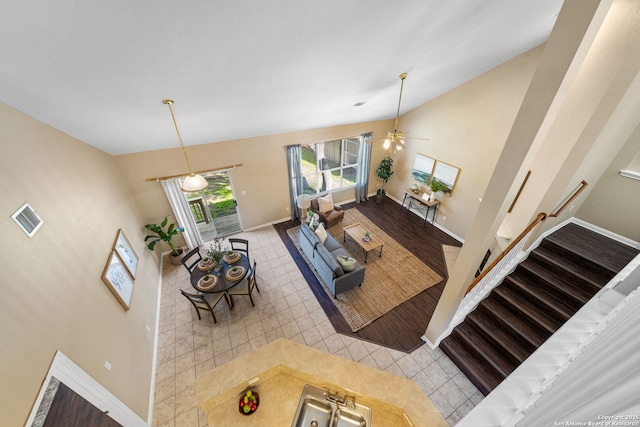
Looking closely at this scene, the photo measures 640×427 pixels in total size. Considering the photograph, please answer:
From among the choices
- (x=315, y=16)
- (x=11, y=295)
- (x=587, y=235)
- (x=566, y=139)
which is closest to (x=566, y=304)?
(x=587, y=235)

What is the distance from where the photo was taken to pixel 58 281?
82.3 inches

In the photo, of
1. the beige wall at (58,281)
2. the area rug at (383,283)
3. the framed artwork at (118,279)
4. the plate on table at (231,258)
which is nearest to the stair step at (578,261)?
the area rug at (383,283)

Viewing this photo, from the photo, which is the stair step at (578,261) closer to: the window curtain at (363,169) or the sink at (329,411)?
the sink at (329,411)

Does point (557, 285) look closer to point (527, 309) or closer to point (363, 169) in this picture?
point (527, 309)

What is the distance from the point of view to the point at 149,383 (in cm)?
320

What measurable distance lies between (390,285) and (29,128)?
547 cm

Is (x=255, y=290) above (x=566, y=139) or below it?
below

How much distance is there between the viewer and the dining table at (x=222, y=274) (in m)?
3.84

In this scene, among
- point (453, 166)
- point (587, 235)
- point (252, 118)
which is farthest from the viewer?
point (453, 166)

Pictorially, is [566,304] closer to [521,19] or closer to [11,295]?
[521,19]

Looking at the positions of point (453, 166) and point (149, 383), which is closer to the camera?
point (149, 383)

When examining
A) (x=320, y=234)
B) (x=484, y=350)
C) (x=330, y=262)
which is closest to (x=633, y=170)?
(x=484, y=350)

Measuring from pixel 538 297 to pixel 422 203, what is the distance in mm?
3679

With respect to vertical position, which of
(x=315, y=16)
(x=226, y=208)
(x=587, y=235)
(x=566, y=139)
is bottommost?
(x=226, y=208)
